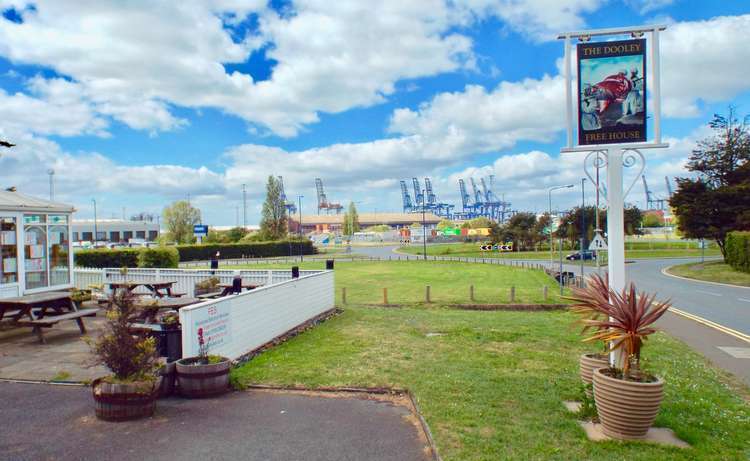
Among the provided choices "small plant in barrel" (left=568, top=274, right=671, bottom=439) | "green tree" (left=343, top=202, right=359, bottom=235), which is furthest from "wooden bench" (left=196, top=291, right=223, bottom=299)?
"green tree" (left=343, top=202, right=359, bottom=235)

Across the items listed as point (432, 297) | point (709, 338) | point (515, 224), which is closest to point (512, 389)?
point (709, 338)

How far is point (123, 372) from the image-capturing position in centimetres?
589

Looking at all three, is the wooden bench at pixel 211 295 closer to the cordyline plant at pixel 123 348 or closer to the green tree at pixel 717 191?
the cordyline plant at pixel 123 348

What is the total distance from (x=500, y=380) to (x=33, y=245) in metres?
11.8

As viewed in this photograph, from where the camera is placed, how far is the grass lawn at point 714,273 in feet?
102

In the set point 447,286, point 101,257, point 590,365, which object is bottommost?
point 447,286

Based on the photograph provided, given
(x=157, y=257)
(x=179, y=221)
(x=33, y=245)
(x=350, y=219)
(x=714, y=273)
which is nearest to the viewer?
(x=33, y=245)

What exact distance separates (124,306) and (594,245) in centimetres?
2049

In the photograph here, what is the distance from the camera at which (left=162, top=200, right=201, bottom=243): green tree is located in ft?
251

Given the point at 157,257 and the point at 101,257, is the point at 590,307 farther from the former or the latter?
the point at 101,257

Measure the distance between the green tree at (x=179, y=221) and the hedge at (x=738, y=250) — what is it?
6506 cm

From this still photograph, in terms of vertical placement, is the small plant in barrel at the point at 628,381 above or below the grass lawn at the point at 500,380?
above

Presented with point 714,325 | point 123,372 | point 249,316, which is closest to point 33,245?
point 249,316

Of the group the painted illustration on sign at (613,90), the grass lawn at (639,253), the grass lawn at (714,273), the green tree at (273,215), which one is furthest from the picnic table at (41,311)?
the green tree at (273,215)
